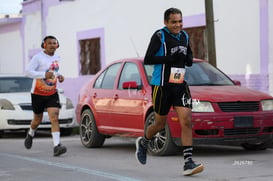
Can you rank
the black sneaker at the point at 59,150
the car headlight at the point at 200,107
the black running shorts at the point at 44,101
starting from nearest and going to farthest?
the car headlight at the point at 200,107, the black sneaker at the point at 59,150, the black running shorts at the point at 44,101

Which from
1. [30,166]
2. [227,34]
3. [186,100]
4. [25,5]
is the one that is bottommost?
[30,166]

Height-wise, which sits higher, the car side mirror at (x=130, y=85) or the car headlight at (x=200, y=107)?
the car side mirror at (x=130, y=85)

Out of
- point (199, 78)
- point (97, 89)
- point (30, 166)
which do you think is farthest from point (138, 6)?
point (30, 166)

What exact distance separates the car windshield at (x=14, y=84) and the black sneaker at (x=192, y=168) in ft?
29.5

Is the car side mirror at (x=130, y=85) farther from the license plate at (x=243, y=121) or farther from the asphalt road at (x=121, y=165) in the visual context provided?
the license plate at (x=243, y=121)

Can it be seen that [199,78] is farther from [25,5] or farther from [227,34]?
[25,5]

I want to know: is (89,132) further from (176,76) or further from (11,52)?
(11,52)

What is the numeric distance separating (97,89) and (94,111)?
39 cm

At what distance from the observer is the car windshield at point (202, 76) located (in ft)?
35.7

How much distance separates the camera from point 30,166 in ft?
30.9

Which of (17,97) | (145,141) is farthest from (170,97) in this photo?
(17,97)

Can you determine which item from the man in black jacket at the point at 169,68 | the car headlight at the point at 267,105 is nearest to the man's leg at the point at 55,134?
the man in black jacket at the point at 169,68

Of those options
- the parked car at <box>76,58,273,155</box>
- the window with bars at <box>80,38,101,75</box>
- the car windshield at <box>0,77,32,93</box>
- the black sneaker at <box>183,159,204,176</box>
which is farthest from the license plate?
the window with bars at <box>80,38,101,75</box>

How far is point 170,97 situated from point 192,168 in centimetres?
84
